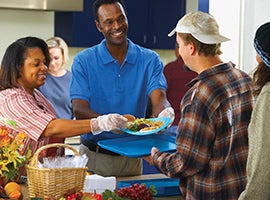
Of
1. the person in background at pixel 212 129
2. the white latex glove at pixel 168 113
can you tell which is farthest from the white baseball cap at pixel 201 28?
the white latex glove at pixel 168 113

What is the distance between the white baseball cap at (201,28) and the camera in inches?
105

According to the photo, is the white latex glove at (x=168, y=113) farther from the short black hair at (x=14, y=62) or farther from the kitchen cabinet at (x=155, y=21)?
the kitchen cabinet at (x=155, y=21)

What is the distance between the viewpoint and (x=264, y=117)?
74.6 inches

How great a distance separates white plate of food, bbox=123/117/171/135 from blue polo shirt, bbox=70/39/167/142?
236 mm

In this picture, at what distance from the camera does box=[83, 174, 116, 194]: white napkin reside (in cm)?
281

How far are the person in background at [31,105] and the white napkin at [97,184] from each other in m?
0.35

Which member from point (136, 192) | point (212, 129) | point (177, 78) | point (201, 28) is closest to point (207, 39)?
point (201, 28)

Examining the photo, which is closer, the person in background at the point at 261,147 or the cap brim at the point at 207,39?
the person in background at the point at 261,147

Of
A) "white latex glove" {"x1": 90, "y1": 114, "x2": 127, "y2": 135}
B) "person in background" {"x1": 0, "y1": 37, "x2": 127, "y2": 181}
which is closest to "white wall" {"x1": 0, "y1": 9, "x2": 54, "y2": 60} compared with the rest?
"person in background" {"x1": 0, "y1": 37, "x2": 127, "y2": 181}

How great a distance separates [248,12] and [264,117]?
3418 mm

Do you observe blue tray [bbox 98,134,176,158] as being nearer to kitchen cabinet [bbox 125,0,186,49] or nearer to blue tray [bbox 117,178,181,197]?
blue tray [bbox 117,178,181,197]

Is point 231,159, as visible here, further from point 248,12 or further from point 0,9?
point 0,9

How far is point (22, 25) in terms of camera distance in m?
6.15

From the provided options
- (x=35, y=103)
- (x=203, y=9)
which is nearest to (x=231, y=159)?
(x=35, y=103)
